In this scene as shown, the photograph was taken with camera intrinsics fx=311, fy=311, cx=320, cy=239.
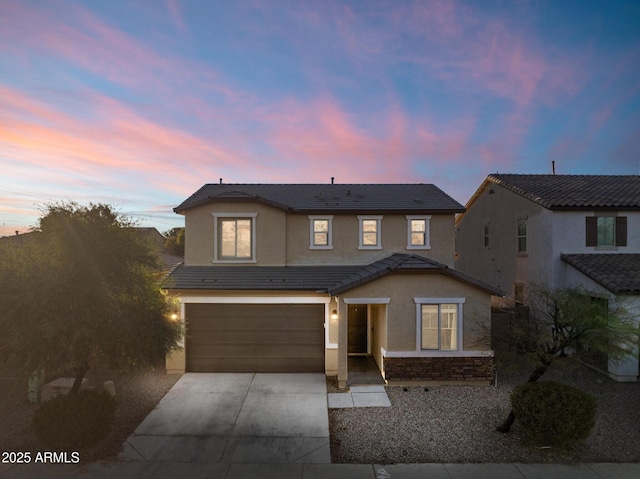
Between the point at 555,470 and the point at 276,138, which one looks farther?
the point at 276,138

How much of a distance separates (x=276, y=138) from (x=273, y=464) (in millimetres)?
14726

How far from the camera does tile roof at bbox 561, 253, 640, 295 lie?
1059 cm

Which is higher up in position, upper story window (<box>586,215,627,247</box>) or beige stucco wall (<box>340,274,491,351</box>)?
upper story window (<box>586,215,627,247</box>)

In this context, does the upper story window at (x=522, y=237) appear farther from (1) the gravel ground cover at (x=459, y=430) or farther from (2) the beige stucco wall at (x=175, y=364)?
(2) the beige stucco wall at (x=175, y=364)

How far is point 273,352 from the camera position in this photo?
450 inches

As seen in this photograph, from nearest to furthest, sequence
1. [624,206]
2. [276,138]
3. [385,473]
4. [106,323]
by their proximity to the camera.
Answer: [385,473] < [106,323] < [624,206] < [276,138]

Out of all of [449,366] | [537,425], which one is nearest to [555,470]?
[537,425]

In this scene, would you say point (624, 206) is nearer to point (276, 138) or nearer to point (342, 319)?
point (342, 319)

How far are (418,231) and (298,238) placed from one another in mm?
5257

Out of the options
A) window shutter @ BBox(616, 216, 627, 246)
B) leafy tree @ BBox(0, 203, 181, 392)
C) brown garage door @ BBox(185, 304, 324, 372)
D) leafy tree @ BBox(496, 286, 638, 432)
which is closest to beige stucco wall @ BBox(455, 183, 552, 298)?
window shutter @ BBox(616, 216, 627, 246)

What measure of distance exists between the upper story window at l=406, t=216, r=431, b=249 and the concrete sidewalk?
339 inches

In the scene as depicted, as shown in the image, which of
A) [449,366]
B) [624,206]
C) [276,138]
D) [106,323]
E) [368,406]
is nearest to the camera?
[106,323]

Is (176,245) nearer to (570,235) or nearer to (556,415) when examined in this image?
(570,235)

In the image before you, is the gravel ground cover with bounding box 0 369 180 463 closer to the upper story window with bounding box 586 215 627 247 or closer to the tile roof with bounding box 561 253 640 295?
the tile roof with bounding box 561 253 640 295
